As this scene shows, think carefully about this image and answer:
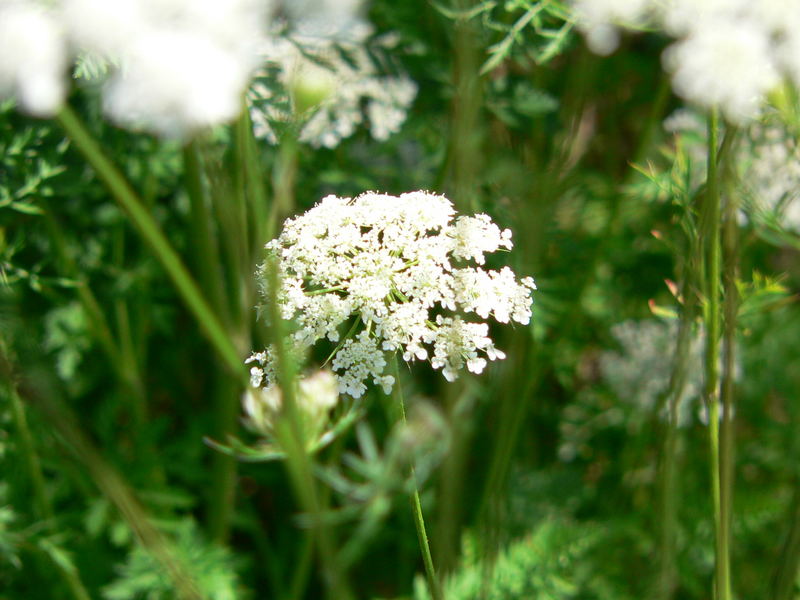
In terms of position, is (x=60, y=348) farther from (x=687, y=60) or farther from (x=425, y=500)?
(x=687, y=60)

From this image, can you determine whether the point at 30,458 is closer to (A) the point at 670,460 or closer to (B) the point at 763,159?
(A) the point at 670,460

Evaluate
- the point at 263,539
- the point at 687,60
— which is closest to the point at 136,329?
the point at 263,539

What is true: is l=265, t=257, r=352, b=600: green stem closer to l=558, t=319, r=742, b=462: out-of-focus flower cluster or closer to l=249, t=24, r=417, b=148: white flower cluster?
l=249, t=24, r=417, b=148: white flower cluster

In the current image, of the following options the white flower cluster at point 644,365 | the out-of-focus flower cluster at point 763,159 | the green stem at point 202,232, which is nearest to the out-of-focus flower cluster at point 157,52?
the green stem at point 202,232

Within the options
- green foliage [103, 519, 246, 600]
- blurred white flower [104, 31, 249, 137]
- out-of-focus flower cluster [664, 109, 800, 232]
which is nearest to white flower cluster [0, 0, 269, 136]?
blurred white flower [104, 31, 249, 137]

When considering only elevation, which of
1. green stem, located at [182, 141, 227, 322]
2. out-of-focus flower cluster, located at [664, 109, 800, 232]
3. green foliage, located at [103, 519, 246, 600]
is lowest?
green foliage, located at [103, 519, 246, 600]

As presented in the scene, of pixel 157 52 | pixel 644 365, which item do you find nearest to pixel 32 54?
pixel 157 52

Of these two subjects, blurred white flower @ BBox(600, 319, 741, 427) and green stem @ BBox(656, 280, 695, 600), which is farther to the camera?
blurred white flower @ BBox(600, 319, 741, 427)
